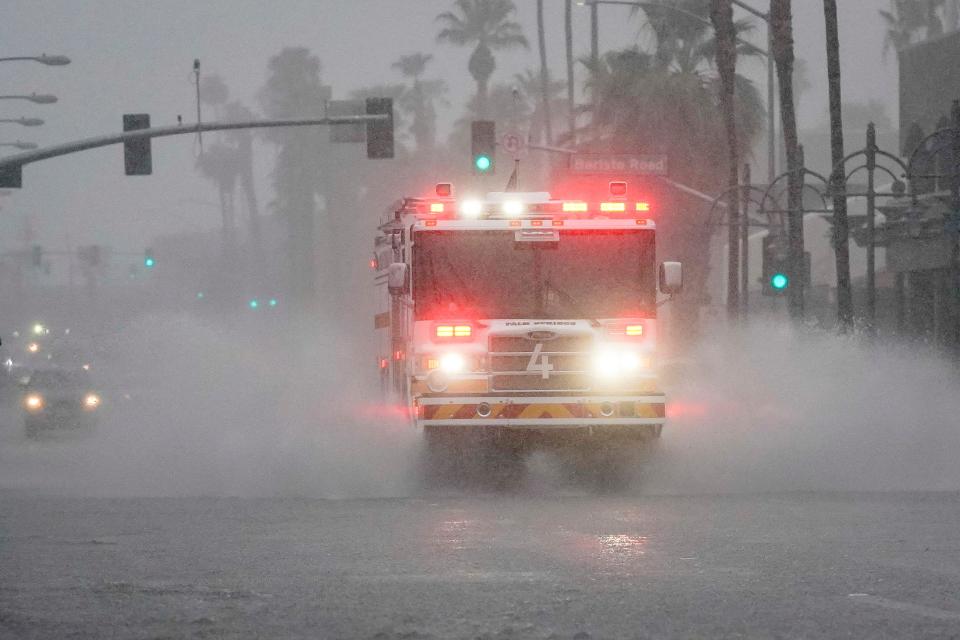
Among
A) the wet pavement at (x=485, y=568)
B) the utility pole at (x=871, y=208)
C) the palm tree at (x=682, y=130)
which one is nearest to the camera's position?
the wet pavement at (x=485, y=568)

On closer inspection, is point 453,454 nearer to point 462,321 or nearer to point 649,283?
point 462,321

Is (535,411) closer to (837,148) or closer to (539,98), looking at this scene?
(837,148)

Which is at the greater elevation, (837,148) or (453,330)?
(837,148)

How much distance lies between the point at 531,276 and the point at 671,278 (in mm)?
1431

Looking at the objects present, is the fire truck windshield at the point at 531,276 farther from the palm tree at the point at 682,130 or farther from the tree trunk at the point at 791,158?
the palm tree at the point at 682,130

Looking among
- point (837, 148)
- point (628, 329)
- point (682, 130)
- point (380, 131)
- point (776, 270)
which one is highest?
point (682, 130)

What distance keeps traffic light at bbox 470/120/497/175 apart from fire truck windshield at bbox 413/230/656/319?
16477 mm

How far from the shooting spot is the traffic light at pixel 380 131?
3388 centimetres

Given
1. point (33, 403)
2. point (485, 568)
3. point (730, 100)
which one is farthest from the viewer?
point (730, 100)

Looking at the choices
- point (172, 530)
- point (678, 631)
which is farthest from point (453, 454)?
point (678, 631)

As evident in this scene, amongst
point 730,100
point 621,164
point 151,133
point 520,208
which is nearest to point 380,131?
point 151,133

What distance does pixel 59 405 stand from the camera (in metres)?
35.1

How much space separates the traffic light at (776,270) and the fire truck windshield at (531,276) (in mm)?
16763

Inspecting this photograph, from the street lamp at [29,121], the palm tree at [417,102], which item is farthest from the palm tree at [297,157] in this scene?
the street lamp at [29,121]
